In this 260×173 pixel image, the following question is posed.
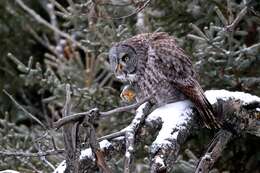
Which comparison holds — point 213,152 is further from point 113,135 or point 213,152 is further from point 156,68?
point 156,68

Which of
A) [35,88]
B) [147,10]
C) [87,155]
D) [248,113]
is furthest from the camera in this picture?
[35,88]

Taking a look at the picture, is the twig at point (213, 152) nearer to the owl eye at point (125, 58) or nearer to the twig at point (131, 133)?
the twig at point (131, 133)

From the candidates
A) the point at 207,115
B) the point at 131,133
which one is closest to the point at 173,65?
the point at 207,115

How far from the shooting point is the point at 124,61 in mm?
4008

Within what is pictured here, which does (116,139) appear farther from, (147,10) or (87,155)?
(147,10)

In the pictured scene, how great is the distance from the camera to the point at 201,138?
15.8 ft

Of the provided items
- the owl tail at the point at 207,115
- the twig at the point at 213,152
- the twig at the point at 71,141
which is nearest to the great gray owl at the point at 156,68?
the owl tail at the point at 207,115

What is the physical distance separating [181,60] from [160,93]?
0.74 ft

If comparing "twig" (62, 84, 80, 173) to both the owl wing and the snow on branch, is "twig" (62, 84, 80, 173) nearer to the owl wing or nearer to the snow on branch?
the snow on branch

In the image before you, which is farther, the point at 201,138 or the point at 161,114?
the point at 201,138

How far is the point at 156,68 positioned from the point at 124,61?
264 mm

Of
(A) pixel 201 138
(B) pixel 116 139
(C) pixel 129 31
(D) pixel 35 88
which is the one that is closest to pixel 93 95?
(C) pixel 129 31

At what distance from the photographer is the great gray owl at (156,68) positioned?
3.69 meters

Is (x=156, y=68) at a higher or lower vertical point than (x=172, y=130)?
lower
